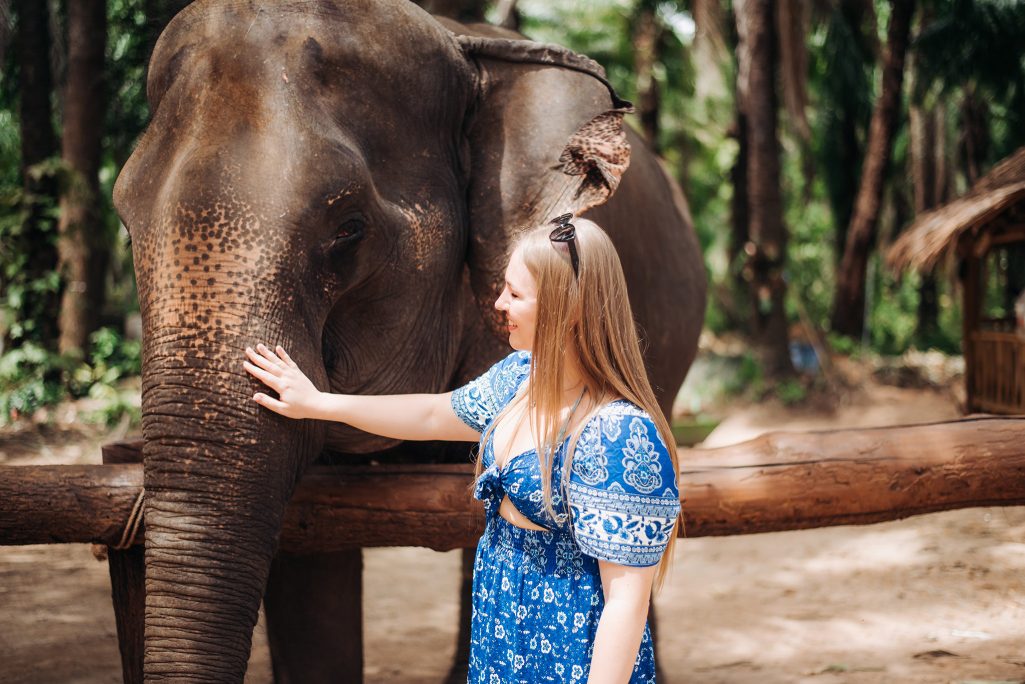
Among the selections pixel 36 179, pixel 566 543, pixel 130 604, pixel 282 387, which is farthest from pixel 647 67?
pixel 566 543

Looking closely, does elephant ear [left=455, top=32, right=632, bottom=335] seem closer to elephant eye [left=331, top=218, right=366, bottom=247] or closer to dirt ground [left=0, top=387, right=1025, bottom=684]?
elephant eye [left=331, top=218, right=366, bottom=247]

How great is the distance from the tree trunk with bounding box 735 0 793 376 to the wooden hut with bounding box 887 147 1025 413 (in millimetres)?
1838

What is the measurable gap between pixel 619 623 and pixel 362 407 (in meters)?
0.83

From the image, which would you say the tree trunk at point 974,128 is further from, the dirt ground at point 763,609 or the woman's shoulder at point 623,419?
the woman's shoulder at point 623,419

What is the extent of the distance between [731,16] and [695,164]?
6.03 m

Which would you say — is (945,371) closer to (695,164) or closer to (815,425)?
(815,425)

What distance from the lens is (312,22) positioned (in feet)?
9.83

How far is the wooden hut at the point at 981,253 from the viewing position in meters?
9.97

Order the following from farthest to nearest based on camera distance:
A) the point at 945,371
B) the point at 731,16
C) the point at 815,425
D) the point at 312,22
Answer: the point at 731,16, the point at 945,371, the point at 815,425, the point at 312,22

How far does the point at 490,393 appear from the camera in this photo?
2338 millimetres

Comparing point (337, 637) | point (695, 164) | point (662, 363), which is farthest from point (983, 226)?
point (695, 164)

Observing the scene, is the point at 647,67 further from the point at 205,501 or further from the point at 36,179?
the point at 205,501

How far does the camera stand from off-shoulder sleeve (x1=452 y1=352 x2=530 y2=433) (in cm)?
232

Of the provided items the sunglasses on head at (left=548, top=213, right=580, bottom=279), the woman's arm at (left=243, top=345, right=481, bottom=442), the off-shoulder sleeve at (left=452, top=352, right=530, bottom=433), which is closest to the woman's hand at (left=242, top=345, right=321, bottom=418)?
the woman's arm at (left=243, top=345, right=481, bottom=442)
